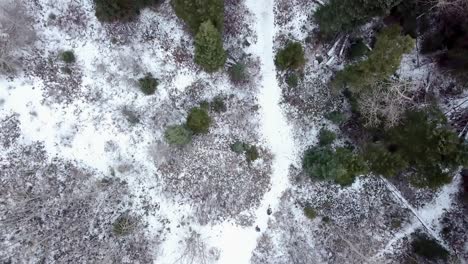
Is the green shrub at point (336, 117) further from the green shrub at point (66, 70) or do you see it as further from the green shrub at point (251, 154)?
the green shrub at point (66, 70)

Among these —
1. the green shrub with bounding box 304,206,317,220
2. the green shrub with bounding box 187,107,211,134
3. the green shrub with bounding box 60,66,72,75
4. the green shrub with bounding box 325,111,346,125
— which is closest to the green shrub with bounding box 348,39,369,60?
the green shrub with bounding box 325,111,346,125

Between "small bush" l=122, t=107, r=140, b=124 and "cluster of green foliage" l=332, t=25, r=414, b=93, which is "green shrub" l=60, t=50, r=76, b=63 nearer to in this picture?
"small bush" l=122, t=107, r=140, b=124

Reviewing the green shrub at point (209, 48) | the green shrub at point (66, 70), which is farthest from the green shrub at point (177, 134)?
the green shrub at point (66, 70)

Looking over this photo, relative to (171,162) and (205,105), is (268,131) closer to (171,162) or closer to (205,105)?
(205,105)

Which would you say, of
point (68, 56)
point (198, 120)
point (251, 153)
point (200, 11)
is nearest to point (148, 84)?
point (198, 120)

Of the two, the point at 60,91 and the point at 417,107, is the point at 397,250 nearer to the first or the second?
the point at 417,107

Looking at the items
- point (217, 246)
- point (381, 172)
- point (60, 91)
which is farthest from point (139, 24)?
point (381, 172)
